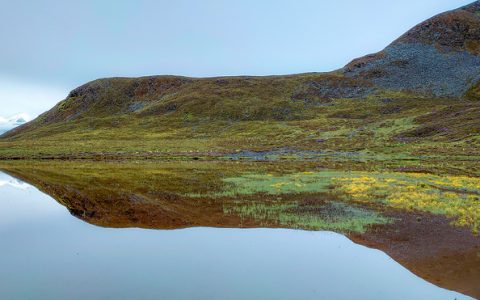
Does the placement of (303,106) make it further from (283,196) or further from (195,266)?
(195,266)

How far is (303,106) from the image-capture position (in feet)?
472

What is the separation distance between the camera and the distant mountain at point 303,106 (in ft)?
300

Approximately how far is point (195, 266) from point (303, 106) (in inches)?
5199

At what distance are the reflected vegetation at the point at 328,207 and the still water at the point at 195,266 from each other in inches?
60.8

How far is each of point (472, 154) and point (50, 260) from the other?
61.2 m

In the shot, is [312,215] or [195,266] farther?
[312,215]

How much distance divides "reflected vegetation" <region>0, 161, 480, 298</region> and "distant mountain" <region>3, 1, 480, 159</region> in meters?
43.1

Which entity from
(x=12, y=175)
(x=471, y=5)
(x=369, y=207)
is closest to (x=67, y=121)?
(x=12, y=175)

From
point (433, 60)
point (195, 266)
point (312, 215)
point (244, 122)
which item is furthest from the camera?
point (433, 60)

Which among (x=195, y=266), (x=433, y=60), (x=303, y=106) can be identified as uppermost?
(x=433, y=60)

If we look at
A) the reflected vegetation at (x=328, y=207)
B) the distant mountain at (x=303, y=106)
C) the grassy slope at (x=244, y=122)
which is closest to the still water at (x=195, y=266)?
the reflected vegetation at (x=328, y=207)

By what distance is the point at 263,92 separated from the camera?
163m

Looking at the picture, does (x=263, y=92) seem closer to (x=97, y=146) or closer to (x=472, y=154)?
(x=97, y=146)

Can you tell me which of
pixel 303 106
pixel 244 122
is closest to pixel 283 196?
pixel 244 122
